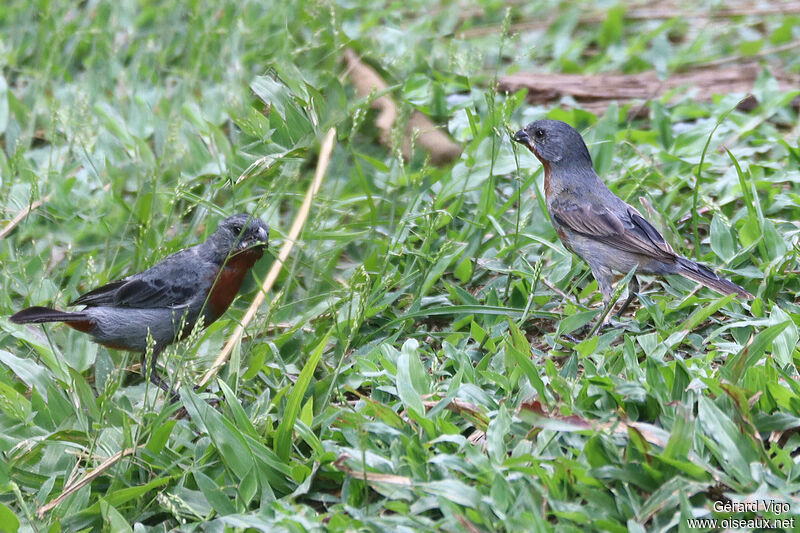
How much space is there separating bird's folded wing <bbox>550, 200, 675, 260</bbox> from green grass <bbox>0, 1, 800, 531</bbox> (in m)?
0.24

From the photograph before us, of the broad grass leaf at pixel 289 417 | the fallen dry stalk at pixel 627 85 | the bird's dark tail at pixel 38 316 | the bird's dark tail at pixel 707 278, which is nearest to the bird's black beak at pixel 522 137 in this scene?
the bird's dark tail at pixel 707 278

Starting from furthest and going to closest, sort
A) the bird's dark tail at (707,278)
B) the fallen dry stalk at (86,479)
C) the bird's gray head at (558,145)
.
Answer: the bird's gray head at (558,145) → the bird's dark tail at (707,278) → the fallen dry stalk at (86,479)

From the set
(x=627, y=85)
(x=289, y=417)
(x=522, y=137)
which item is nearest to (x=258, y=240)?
(x=289, y=417)

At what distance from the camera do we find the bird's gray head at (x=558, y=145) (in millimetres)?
4895

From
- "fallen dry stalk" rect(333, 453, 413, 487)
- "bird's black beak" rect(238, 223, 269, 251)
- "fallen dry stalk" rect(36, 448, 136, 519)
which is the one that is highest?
"bird's black beak" rect(238, 223, 269, 251)

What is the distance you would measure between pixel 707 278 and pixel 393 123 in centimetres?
256

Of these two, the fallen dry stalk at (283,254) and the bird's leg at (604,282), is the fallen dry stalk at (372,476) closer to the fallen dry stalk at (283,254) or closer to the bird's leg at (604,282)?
the fallen dry stalk at (283,254)

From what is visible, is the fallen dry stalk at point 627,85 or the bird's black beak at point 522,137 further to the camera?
the fallen dry stalk at point 627,85

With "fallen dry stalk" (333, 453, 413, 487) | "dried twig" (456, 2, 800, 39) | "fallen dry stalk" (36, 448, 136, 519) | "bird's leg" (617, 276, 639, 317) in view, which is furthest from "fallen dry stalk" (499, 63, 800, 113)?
"fallen dry stalk" (36, 448, 136, 519)

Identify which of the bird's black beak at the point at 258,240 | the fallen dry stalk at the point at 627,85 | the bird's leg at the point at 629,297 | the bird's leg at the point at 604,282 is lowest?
the bird's leg at the point at 629,297

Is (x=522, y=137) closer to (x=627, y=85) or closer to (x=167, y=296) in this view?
(x=627, y=85)

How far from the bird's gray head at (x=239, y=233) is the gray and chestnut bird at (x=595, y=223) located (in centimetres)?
150

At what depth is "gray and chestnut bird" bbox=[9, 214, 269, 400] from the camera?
4.21 metres

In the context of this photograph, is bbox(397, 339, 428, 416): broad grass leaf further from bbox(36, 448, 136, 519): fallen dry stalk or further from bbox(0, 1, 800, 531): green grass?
bbox(36, 448, 136, 519): fallen dry stalk
